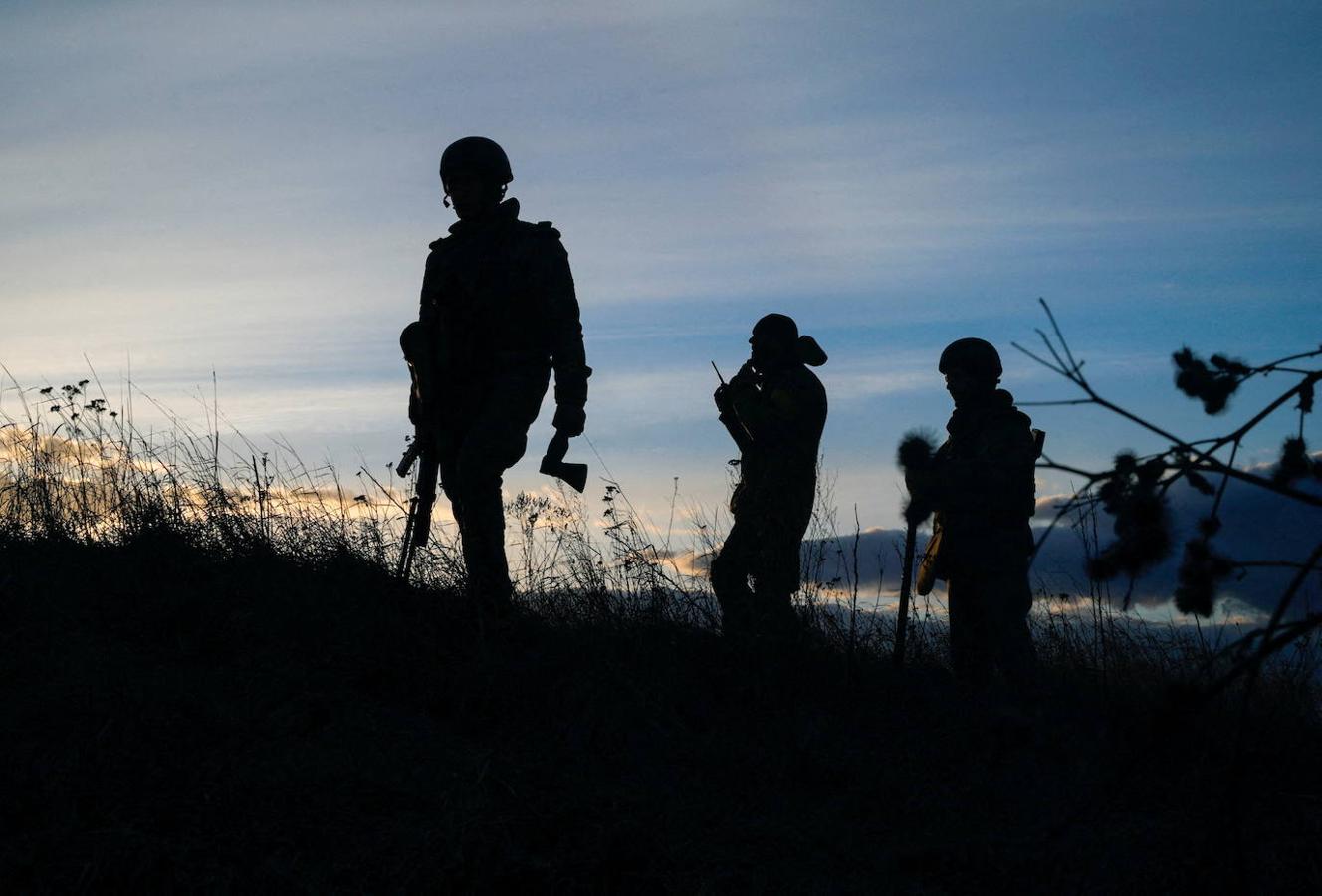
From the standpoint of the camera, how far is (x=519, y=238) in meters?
5.64

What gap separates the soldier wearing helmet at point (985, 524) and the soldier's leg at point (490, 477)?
200cm

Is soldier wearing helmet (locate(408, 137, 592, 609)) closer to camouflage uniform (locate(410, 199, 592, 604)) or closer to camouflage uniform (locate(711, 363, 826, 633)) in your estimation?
camouflage uniform (locate(410, 199, 592, 604))

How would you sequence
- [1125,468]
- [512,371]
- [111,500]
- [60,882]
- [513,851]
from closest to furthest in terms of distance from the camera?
[1125,468]
[60,882]
[513,851]
[512,371]
[111,500]

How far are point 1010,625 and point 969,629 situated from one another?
0.78 ft

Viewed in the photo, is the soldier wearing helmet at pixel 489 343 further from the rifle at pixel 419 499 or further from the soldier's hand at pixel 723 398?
the soldier's hand at pixel 723 398

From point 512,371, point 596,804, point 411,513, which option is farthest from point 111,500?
point 596,804

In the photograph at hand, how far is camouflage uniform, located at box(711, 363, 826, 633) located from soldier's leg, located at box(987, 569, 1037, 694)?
985mm

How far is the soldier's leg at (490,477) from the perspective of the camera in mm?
5297

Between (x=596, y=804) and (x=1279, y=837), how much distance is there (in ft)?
7.79

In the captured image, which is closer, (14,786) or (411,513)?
(14,786)

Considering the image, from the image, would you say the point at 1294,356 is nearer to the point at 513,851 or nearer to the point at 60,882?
the point at 513,851

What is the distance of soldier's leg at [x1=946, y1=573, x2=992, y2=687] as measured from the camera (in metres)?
5.63

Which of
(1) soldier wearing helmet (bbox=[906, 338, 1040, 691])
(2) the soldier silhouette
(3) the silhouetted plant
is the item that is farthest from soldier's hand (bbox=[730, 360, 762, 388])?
(3) the silhouetted plant

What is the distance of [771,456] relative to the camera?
247 inches
